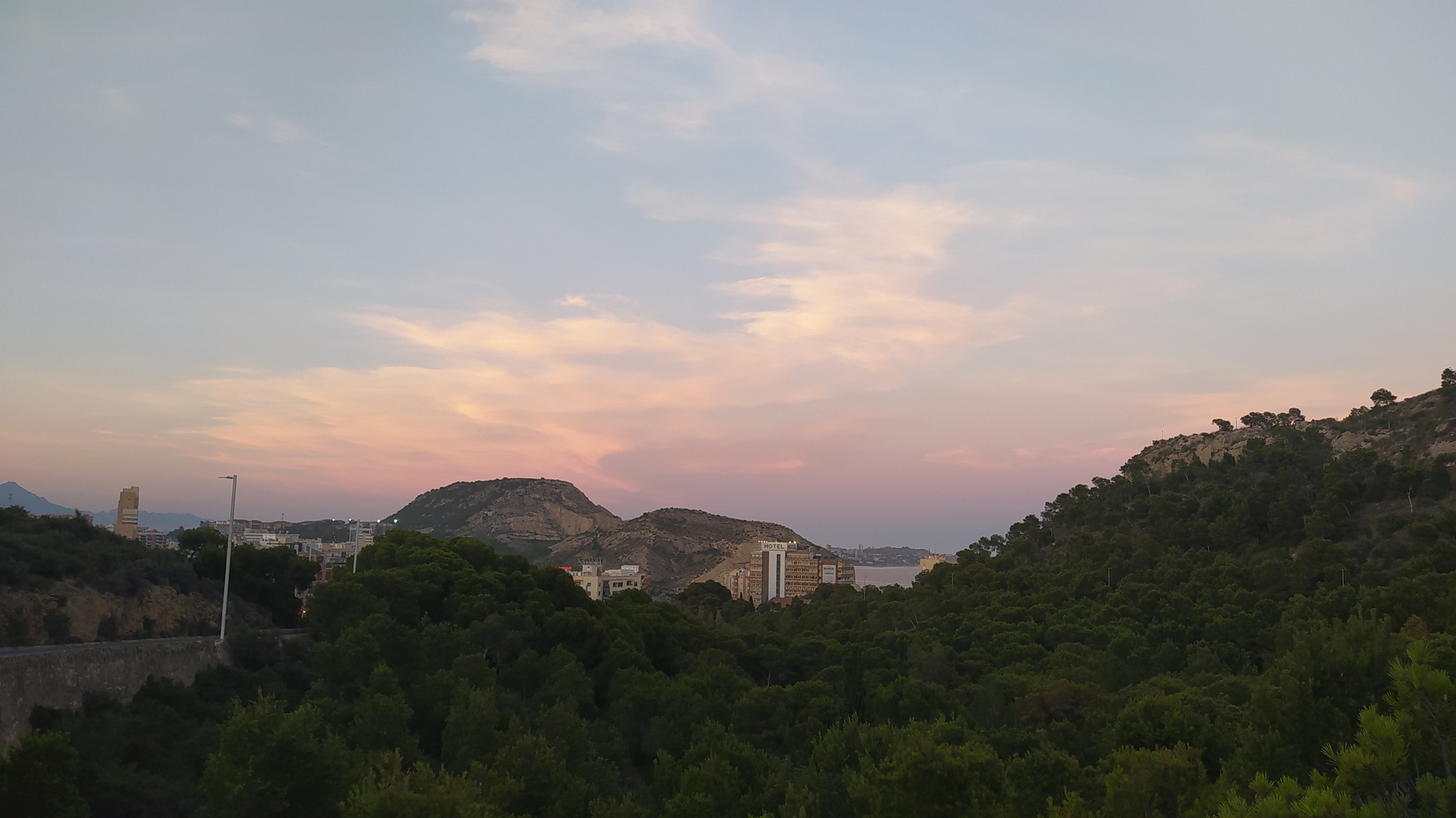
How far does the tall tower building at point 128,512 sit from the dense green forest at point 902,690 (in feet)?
293

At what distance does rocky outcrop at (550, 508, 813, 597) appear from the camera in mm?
171000

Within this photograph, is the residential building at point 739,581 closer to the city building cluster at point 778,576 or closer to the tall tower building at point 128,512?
the city building cluster at point 778,576

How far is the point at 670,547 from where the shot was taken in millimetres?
180875

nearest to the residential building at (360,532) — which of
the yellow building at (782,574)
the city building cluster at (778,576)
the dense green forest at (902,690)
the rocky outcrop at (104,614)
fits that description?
the dense green forest at (902,690)

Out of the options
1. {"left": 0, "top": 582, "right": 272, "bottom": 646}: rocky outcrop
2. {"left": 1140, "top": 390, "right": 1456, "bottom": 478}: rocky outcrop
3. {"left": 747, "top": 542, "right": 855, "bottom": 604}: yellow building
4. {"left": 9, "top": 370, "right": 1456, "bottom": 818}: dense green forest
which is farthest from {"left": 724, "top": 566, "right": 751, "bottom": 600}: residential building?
{"left": 0, "top": 582, "right": 272, "bottom": 646}: rocky outcrop

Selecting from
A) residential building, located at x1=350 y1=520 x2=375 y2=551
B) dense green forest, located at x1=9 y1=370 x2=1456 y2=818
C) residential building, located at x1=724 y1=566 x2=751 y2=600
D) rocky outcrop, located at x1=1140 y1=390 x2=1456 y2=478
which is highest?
rocky outcrop, located at x1=1140 y1=390 x2=1456 y2=478

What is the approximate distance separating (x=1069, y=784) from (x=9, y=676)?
982 inches

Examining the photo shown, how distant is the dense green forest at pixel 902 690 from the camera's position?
16.7 meters

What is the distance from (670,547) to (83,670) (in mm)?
157026

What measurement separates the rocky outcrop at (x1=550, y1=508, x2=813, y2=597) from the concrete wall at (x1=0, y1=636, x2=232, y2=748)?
130360mm

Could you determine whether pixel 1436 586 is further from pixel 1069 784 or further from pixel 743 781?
pixel 743 781

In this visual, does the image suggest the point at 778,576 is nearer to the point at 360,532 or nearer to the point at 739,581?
the point at 739,581

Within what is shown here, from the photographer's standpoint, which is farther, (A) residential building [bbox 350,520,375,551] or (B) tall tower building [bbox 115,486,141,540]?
(B) tall tower building [bbox 115,486,141,540]

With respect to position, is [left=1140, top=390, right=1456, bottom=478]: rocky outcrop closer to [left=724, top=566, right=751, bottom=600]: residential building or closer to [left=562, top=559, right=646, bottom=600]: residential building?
[left=724, top=566, right=751, bottom=600]: residential building
